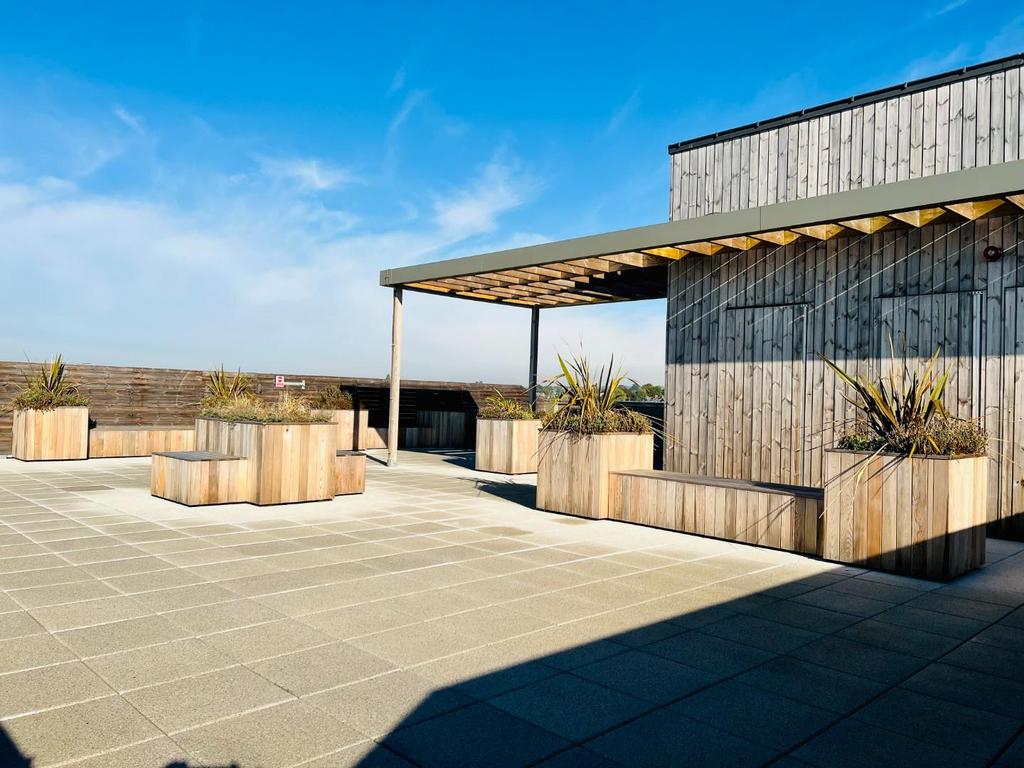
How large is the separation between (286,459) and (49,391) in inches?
276

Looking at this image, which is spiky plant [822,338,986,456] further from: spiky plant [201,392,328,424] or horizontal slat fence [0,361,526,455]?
horizontal slat fence [0,361,526,455]

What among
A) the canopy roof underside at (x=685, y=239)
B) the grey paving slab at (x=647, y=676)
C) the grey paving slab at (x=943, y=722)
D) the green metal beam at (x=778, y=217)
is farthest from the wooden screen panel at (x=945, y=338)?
the grey paving slab at (x=647, y=676)

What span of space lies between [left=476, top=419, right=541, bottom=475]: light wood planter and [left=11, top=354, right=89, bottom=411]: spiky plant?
22.5 ft

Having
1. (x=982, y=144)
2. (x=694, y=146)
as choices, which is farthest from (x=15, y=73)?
(x=982, y=144)

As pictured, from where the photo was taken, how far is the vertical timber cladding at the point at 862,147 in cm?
725

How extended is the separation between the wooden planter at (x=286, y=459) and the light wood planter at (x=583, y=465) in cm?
238

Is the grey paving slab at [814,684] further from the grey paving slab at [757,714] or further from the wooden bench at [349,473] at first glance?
the wooden bench at [349,473]

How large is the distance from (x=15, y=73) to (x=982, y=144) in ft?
41.2

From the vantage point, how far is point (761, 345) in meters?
8.32

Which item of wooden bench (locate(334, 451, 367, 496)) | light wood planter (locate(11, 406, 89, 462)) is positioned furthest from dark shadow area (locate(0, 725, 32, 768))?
light wood planter (locate(11, 406, 89, 462))

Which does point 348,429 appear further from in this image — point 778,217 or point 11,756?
point 11,756

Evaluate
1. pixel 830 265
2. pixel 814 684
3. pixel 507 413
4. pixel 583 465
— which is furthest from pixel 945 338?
pixel 507 413

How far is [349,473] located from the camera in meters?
8.55

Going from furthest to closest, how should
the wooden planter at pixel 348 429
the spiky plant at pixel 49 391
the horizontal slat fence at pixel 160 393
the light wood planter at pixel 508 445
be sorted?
the wooden planter at pixel 348 429
the horizontal slat fence at pixel 160 393
the spiky plant at pixel 49 391
the light wood planter at pixel 508 445
